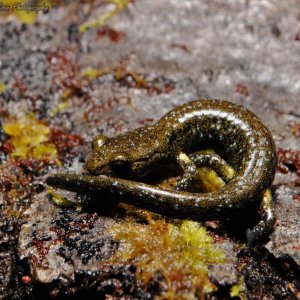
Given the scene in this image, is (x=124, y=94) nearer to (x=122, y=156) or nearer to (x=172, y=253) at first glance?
(x=122, y=156)

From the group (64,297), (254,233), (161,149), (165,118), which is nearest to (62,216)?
(64,297)

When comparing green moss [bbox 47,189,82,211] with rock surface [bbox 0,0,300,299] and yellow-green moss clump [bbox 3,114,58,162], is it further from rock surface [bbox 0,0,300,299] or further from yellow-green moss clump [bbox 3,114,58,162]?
yellow-green moss clump [bbox 3,114,58,162]

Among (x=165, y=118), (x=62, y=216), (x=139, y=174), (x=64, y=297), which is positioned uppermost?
(x=165, y=118)

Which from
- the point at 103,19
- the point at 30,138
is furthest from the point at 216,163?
the point at 103,19

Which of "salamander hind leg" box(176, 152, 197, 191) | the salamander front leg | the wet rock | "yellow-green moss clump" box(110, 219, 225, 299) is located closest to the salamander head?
"salamander hind leg" box(176, 152, 197, 191)

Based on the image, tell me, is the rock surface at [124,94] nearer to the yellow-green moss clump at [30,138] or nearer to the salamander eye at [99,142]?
the yellow-green moss clump at [30,138]

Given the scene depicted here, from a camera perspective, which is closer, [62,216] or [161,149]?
[62,216]

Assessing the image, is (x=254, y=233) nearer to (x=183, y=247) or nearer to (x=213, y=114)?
(x=183, y=247)
